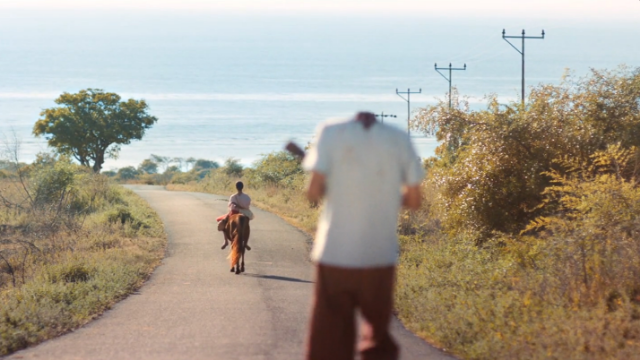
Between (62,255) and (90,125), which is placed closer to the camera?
(62,255)

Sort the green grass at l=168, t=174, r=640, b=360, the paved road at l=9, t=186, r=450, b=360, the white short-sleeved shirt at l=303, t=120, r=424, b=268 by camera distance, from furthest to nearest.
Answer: the paved road at l=9, t=186, r=450, b=360
the green grass at l=168, t=174, r=640, b=360
the white short-sleeved shirt at l=303, t=120, r=424, b=268

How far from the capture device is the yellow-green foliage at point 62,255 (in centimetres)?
1050

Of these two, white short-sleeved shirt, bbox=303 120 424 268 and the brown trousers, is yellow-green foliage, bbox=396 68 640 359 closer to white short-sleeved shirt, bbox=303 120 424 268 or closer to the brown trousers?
the brown trousers

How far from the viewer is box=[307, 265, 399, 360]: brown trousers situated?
548 cm

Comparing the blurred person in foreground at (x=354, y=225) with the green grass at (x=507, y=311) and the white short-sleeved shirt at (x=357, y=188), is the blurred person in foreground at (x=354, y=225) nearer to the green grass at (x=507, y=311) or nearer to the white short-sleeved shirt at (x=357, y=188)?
the white short-sleeved shirt at (x=357, y=188)

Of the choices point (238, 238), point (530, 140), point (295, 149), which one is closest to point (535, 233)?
point (530, 140)

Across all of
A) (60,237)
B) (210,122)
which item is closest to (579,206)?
(60,237)

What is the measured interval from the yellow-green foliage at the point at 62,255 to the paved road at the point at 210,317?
37 centimetres

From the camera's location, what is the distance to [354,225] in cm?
543

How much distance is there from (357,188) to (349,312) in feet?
2.77

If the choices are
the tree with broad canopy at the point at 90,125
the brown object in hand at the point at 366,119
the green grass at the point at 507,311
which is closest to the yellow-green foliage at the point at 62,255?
the green grass at the point at 507,311

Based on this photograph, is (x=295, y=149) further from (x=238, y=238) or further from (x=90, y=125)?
(x=90, y=125)

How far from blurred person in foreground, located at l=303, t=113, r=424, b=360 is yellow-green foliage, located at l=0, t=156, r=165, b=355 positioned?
16.1 feet

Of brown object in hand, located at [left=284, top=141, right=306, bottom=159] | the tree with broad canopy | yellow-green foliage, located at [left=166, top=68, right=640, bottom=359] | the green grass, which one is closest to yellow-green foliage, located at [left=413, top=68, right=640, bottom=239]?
yellow-green foliage, located at [left=166, top=68, right=640, bottom=359]
